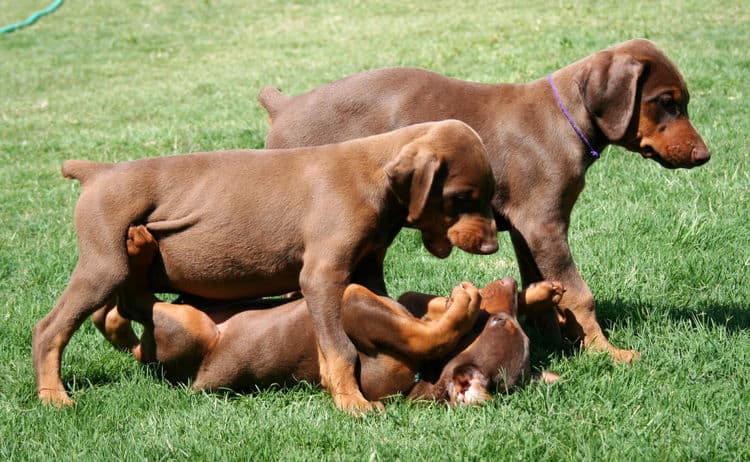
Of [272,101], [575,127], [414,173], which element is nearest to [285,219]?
[414,173]

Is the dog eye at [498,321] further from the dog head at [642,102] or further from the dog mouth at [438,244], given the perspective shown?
the dog head at [642,102]

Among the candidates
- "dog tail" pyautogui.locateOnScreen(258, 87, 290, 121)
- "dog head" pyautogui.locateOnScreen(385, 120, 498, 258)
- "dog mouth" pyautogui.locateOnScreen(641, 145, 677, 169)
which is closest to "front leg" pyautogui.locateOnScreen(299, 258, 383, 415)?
"dog head" pyautogui.locateOnScreen(385, 120, 498, 258)

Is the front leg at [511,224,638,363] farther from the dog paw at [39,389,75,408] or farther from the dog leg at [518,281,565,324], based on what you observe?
the dog paw at [39,389,75,408]

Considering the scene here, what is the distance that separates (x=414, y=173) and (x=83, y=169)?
1.77 metres

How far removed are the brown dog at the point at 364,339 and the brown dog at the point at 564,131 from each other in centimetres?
26

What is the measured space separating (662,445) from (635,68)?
2100 millimetres

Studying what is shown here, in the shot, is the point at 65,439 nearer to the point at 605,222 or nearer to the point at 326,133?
the point at 326,133

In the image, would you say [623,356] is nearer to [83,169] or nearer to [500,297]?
[500,297]

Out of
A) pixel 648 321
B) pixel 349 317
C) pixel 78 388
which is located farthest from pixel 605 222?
pixel 78 388

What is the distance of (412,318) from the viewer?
4641 mm

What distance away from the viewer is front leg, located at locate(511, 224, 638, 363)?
5168 mm

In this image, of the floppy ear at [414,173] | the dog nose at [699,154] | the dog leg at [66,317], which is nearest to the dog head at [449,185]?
the floppy ear at [414,173]

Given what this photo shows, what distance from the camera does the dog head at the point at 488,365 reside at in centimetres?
448

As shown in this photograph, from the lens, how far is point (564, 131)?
5258mm
